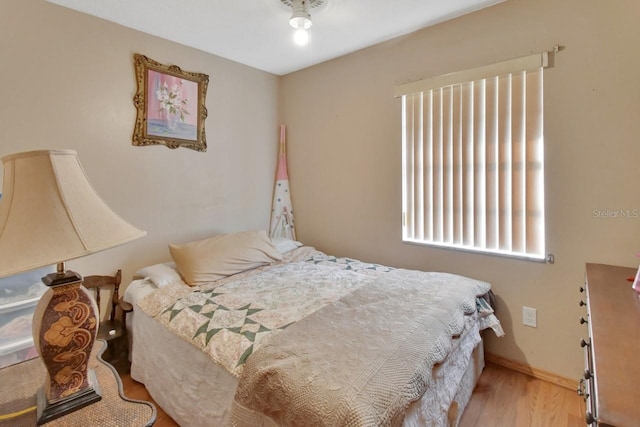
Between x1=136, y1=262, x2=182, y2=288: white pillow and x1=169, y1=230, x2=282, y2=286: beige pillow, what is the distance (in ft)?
0.19

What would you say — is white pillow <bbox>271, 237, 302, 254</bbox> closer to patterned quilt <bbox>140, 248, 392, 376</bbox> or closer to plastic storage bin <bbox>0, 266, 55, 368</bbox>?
patterned quilt <bbox>140, 248, 392, 376</bbox>

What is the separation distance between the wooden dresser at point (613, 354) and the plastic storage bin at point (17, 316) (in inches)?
91.9

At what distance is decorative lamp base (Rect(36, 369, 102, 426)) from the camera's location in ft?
2.84

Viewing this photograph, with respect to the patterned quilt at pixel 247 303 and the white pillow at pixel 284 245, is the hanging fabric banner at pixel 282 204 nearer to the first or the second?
the white pillow at pixel 284 245

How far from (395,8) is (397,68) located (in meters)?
0.50

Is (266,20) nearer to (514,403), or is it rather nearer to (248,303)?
(248,303)

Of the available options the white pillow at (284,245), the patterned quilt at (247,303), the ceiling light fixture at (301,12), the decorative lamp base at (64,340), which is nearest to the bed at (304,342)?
the patterned quilt at (247,303)

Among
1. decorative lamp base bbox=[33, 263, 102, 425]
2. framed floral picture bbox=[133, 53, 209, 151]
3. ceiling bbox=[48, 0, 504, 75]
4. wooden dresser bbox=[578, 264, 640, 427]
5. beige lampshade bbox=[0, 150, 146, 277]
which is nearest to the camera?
wooden dresser bbox=[578, 264, 640, 427]

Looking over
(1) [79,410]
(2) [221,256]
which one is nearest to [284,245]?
(2) [221,256]

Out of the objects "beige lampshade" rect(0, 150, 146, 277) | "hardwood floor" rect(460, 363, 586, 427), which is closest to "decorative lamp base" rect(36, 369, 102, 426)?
"beige lampshade" rect(0, 150, 146, 277)

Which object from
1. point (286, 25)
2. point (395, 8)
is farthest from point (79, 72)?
point (395, 8)

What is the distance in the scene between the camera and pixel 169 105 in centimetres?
248

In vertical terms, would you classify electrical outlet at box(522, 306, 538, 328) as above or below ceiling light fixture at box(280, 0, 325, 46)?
below

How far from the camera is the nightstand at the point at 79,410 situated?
0.88 meters
